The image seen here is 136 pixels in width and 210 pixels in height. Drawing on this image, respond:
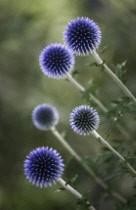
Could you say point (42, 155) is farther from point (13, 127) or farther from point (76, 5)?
point (76, 5)

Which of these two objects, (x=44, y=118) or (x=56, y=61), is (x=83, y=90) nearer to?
(x=56, y=61)

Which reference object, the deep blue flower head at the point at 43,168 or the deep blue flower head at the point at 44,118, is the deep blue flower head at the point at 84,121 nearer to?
the deep blue flower head at the point at 43,168

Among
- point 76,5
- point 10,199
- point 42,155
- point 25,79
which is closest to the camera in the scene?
point 42,155

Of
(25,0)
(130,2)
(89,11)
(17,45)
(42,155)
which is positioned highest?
(25,0)

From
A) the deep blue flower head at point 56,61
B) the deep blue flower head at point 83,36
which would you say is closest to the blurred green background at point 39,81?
the deep blue flower head at point 56,61

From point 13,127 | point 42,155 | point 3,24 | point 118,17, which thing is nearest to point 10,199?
point 13,127

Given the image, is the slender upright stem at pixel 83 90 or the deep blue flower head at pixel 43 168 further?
the slender upright stem at pixel 83 90

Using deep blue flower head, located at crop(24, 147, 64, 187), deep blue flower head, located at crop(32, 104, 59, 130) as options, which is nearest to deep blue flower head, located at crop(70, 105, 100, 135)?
deep blue flower head, located at crop(24, 147, 64, 187)
